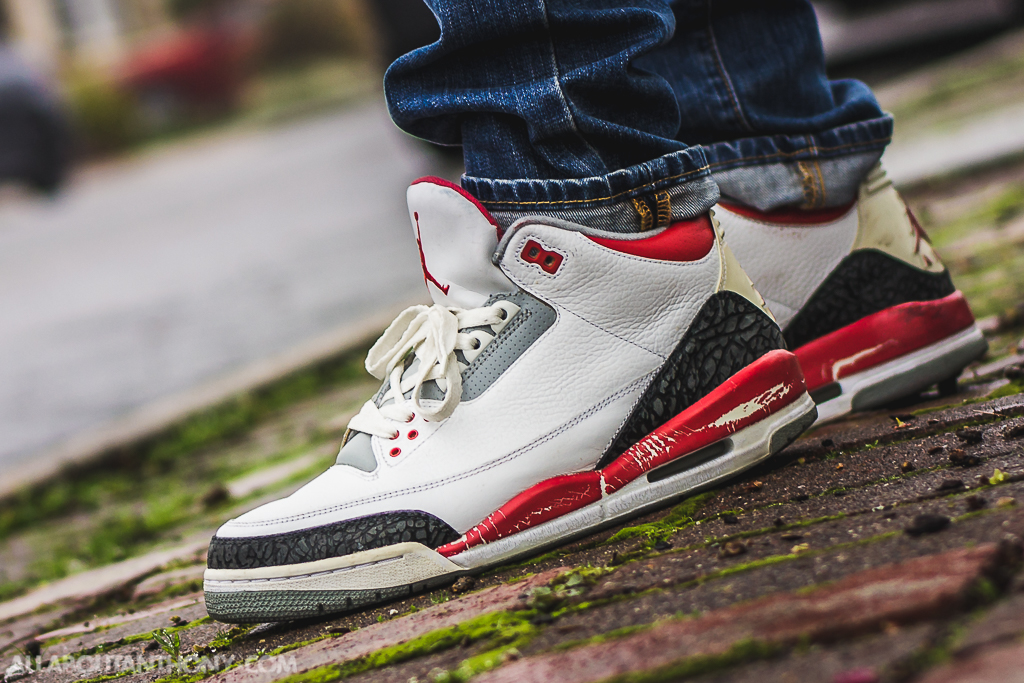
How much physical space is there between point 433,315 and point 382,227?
4.43m

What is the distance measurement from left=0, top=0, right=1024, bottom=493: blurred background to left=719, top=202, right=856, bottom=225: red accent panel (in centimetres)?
69

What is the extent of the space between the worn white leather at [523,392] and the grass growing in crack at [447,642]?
0.59 feet

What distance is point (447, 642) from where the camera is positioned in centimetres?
104

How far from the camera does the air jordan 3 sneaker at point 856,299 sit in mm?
1460

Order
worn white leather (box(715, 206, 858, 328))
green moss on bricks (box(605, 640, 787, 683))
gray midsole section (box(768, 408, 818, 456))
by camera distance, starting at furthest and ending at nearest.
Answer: worn white leather (box(715, 206, 858, 328)) < gray midsole section (box(768, 408, 818, 456)) < green moss on bricks (box(605, 640, 787, 683))

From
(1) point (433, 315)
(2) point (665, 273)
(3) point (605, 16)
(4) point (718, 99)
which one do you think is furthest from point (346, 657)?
(4) point (718, 99)

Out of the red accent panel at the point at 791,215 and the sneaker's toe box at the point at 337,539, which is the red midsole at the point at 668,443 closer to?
the sneaker's toe box at the point at 337,539

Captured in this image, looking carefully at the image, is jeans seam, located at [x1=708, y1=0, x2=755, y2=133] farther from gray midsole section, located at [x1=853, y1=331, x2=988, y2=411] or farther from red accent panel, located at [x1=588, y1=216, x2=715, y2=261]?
gray midsole section, located at [x1=853, y1=331, x2=988, y2=411]

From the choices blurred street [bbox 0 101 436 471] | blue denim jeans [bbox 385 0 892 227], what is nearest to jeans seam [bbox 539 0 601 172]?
blue denim jeans [bbox 385 0 892 227]

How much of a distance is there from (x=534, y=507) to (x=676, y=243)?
0.40 meters

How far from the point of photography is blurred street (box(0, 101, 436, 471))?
11.6ft

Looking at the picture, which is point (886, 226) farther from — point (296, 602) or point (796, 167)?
point (296, 602)

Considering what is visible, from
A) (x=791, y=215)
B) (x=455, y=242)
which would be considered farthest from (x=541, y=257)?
(x=791, y=215)

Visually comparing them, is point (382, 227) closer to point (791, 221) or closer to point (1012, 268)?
point (1012, 268)
